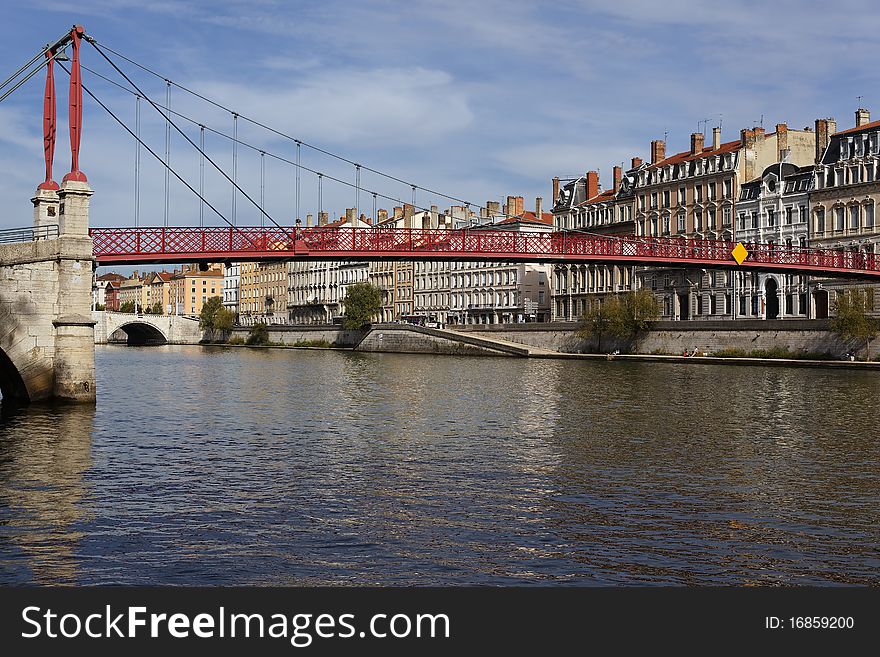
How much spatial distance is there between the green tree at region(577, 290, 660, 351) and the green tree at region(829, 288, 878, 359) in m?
16.3

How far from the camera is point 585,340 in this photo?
8112cm

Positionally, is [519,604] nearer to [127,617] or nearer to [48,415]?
[127,617]

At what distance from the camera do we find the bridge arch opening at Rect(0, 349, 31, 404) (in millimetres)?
28922

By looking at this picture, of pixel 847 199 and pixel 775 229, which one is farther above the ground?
pixel 847 199

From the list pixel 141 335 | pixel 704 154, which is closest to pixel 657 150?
pixel 704 154

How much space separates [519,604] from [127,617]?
3.73 meters

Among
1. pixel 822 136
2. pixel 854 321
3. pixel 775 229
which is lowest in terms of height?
pixel 854 321

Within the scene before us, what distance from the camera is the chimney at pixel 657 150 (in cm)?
9612

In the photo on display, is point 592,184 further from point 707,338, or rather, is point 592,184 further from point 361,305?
point 707,338

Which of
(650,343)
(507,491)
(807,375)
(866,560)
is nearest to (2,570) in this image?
(507,491)

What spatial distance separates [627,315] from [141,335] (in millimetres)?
91139

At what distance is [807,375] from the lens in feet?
170

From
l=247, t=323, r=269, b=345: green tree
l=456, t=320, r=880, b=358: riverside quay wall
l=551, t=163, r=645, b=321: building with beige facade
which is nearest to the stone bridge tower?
l=456, t=320, r=880, b=358: riverside quay wall

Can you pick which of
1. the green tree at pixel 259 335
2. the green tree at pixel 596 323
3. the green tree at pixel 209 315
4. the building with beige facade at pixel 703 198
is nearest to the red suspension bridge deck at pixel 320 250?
the green tree at pixel 596 323
